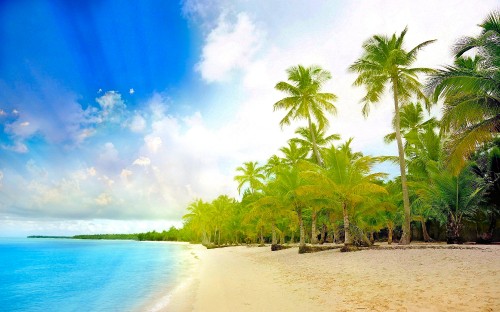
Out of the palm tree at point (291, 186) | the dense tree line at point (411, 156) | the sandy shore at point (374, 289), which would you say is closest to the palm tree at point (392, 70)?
the dense tree line at point (411, 156)

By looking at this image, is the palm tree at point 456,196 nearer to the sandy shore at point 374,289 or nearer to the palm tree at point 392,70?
the palm tree at point 392,70

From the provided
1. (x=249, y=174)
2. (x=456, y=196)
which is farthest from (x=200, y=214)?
(x=456, y=196)

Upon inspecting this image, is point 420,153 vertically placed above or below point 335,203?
above

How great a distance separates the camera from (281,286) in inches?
380

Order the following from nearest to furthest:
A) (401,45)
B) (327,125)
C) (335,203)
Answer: (335,203) < (401,45) < (327,125)

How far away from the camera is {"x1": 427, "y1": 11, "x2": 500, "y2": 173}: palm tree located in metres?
11.8

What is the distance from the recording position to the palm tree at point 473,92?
1184 cm

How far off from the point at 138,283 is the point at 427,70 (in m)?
20.9

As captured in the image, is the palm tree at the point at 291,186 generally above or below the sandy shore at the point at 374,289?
above

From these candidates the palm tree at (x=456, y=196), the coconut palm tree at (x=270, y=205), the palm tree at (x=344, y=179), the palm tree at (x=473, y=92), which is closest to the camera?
the palm tree at (x=473, y=92)

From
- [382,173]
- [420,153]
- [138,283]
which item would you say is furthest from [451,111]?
[138,283]

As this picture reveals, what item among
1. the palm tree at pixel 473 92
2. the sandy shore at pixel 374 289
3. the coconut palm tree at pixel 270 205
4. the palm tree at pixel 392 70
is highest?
the palm tree at pixel 392 70

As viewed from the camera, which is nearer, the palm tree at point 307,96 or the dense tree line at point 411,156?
the dense tree line at point 411,156

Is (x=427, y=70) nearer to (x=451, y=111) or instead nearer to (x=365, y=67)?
(x=365, y=67)
